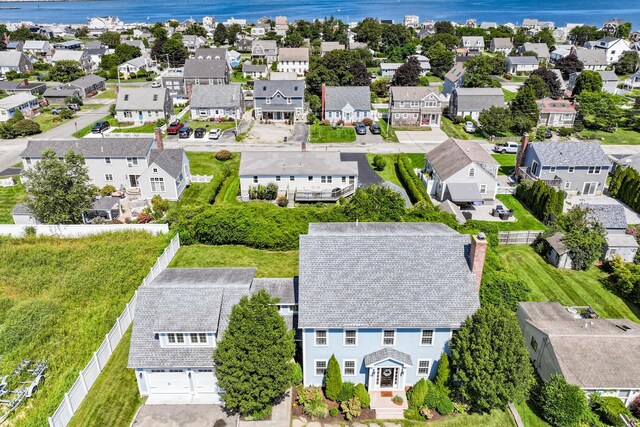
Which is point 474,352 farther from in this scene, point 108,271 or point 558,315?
point 108,271

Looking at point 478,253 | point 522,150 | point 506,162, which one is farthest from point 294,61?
point 478,253

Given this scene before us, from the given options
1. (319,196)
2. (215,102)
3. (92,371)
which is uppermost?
(215,102)

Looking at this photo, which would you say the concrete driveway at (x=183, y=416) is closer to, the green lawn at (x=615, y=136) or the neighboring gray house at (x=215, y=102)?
the neighboring gray house at (x=215, y=102)

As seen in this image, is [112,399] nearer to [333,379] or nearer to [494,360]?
[333,379]

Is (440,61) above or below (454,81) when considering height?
above

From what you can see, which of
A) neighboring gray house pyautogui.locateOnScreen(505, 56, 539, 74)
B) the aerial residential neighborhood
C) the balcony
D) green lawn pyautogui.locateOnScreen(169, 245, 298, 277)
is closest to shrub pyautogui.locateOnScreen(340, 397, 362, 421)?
the aerial residential neighborhood

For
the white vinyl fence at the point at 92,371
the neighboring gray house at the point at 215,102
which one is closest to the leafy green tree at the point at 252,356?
the white vinyl fence at the point at 92,371
